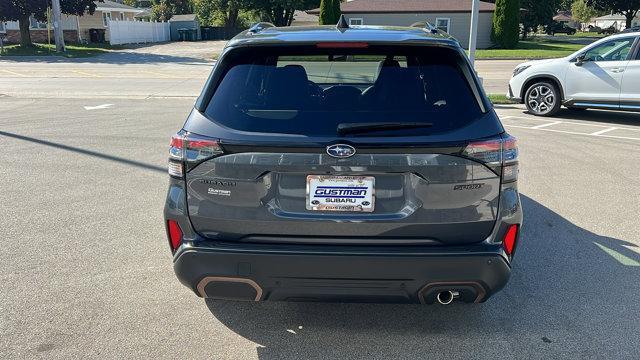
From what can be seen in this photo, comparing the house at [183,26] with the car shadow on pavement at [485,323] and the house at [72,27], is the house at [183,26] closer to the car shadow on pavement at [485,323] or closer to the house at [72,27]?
the house at [72,27]

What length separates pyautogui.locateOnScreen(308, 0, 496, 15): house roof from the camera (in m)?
38.5

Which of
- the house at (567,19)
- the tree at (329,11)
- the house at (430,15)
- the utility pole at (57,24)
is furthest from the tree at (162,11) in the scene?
the house at (567,19)

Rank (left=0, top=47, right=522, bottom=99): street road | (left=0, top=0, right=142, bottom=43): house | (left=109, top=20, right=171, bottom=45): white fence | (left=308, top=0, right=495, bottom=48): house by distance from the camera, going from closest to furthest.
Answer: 1. (left=0, top=47, right=522, bottom=99): street road
2. (left=308, top=0, right=495, bottom=48): house
3. (left=109, top=20, right=171, bottom=45): white fence
4. (left=0, top=0, right=142, bottom=43): house

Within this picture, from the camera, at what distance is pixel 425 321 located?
Result: 3531 mm

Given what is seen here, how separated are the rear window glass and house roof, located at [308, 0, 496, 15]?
37138 mm

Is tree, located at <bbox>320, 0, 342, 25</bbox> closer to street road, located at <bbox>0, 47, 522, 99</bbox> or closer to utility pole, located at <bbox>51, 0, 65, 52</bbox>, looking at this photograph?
street road, located at <bbox>0, 47, 522, 99</bbox>

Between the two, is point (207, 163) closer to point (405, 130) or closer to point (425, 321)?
point (405, 130)

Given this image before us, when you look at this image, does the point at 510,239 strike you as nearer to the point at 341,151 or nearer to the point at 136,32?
the point at 341,151

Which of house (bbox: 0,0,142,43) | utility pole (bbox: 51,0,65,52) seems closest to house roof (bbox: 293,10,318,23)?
house (bbox: 0,0,142,43)

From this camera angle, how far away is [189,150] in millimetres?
2863

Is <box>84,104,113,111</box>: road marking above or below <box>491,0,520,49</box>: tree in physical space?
below

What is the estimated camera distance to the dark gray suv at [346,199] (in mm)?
2746

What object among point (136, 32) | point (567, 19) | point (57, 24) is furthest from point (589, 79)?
point (567, 19)

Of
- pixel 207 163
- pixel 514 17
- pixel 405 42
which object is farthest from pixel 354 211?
pixel 514 17
